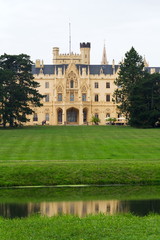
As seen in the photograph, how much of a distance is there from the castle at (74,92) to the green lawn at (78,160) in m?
63.2

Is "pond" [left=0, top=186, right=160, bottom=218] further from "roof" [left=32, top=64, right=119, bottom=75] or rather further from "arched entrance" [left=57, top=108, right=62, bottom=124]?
"roof" [left=32, top=64, right=119, bottom=75]

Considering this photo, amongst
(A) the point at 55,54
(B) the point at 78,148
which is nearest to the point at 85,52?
(A) the point at 55,54

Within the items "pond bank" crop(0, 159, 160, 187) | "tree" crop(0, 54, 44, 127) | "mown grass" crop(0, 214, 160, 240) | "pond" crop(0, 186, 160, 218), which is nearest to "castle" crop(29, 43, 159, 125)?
"tree" crop(0, 54, 44, 127)

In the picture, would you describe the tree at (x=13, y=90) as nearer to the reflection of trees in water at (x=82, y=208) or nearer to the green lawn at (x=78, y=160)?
the green lawn at (x=78, y=160)

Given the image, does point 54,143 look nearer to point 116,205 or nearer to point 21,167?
point 21,167

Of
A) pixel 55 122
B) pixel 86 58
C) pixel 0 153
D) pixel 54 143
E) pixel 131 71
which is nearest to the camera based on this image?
pixel 0 153

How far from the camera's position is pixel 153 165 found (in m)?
37.4

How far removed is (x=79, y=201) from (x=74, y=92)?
324ft

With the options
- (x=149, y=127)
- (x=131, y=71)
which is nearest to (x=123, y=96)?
(x=131, y=71)

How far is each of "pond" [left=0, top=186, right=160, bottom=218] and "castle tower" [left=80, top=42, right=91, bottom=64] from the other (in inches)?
4293

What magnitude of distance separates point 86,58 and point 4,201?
11472cm

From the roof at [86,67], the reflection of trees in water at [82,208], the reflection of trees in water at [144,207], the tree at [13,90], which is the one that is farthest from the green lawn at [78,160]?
the roof at [86,67]

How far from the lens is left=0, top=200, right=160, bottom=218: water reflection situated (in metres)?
25.0

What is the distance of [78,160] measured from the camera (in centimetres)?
4138
